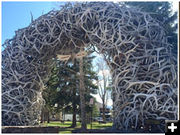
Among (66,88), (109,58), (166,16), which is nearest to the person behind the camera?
(109,58)

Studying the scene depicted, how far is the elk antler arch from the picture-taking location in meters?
7.58

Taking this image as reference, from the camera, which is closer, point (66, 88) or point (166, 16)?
point (166, 16)

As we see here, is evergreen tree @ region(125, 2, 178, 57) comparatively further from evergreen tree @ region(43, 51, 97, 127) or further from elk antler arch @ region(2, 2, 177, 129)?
evergreen tree @ region(43, 51, 97, 127)

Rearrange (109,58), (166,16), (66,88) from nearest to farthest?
(109,58) < (166,16) < (66,88)

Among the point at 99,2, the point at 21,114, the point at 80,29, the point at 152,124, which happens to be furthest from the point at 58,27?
the point at 152,124

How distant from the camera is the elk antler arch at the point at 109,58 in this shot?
758cm

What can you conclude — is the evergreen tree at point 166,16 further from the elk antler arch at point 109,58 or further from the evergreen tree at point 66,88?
the evergreen tree at point 66,88

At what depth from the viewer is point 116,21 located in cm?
868

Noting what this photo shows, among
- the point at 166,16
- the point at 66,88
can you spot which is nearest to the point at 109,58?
the point at 166,16

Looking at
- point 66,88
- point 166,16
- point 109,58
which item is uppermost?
point 166,16

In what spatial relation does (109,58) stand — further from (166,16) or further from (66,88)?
(66,88)

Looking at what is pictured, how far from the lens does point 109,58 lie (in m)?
9.00

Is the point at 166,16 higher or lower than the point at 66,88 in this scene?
higher

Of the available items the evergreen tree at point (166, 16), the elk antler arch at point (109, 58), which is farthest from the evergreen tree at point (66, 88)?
the evergreen tree at point (166, 16)
